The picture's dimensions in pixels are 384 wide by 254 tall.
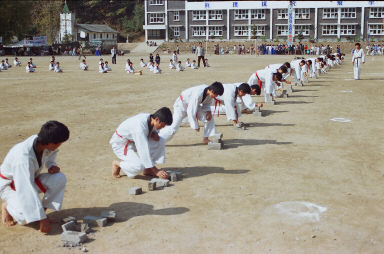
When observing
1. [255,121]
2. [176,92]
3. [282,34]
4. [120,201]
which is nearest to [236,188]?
[120,201]

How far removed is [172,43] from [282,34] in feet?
66.1

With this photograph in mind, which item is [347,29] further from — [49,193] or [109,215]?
[49,193]

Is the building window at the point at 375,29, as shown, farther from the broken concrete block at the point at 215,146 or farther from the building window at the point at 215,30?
the broken concrete block at the point at 215,146

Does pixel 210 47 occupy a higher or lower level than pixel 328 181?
higher

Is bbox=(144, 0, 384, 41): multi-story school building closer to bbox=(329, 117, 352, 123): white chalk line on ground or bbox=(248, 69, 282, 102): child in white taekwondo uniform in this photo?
bbox=(248, 69, 282, 102): child in white taekwondo uniform

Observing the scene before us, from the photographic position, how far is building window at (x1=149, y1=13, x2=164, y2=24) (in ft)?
283

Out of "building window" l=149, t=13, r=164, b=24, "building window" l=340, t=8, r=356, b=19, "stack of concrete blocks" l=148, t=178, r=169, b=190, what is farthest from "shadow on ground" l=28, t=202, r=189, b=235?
"building window" l=149, t=13, r=164, b=24

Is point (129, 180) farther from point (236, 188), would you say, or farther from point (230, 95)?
point (230, 95)

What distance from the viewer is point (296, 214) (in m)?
5.50

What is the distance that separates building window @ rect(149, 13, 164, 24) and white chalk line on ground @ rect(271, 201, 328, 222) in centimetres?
8325

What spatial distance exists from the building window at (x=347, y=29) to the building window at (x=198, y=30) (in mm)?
24989

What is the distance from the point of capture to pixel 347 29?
258 ft

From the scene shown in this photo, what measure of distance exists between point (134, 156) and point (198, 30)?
79566 millimetres

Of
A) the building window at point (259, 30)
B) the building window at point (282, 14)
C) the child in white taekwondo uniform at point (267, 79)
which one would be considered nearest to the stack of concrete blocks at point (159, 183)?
the child in white taekwondo uniform at point (267, 79)
